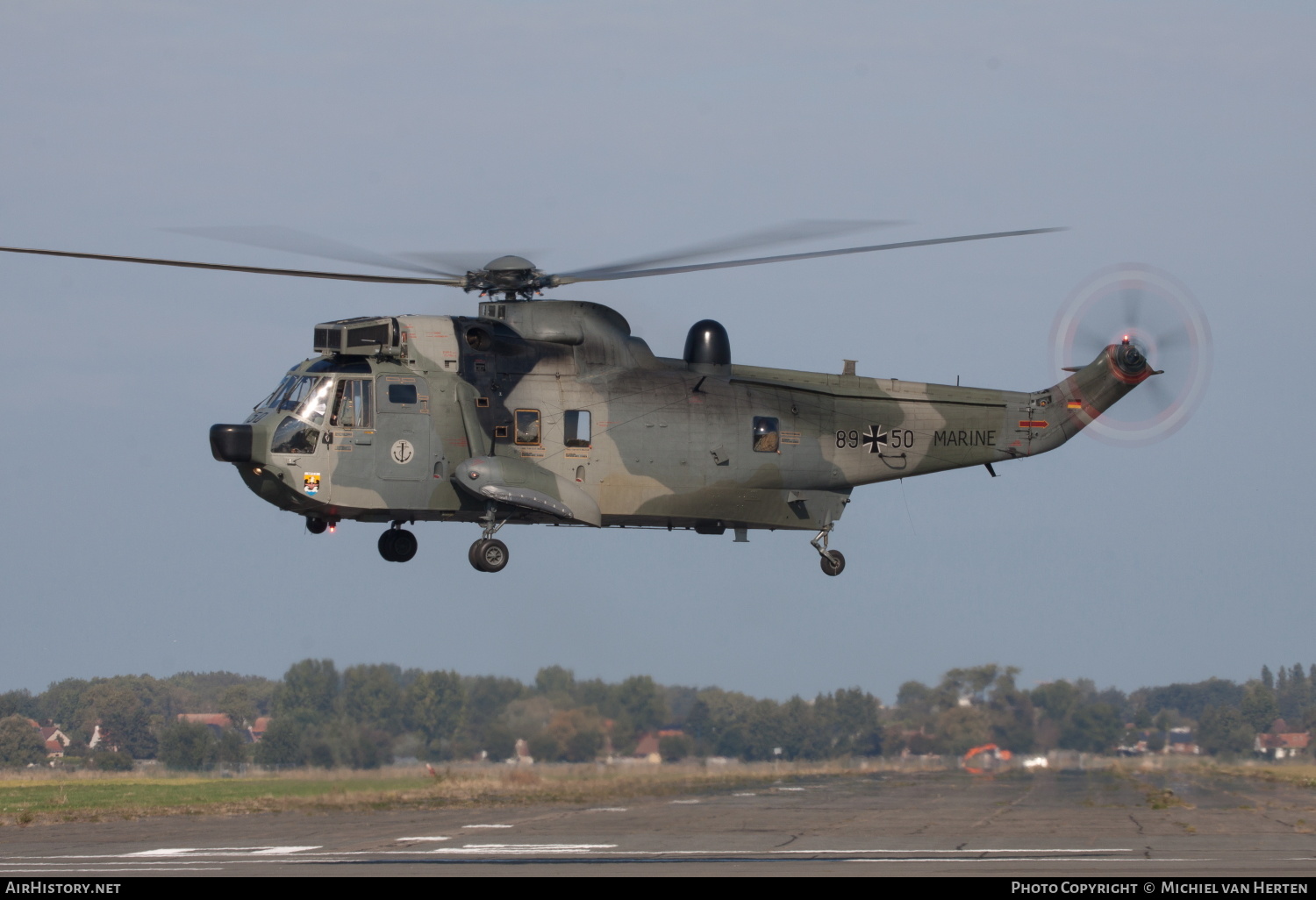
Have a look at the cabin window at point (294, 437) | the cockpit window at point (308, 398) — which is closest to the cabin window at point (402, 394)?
the cockpit window at point (308, 398)

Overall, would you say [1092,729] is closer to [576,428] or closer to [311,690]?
[311,690]

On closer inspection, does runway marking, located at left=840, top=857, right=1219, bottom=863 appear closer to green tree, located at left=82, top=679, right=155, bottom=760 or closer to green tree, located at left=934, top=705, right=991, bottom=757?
green tree, located at left=934, top=705, right=991, bottom=757

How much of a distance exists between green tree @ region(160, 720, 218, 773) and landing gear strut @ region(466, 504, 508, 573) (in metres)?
23.5

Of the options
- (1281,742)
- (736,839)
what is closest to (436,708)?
(736,839)

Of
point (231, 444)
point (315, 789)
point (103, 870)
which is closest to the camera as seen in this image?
point (103, 870)

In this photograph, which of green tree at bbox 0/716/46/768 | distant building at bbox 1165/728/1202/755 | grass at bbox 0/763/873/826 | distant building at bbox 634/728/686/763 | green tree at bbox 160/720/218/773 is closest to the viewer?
grass at bbox 0/763/873/826

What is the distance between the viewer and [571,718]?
144 ft

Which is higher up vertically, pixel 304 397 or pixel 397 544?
pixel 304 397

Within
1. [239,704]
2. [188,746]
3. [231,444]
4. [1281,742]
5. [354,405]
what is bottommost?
[1281,742]

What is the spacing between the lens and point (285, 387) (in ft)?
86.0

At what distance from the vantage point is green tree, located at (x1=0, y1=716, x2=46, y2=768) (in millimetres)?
46812

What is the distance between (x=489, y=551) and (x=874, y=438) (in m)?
8.34

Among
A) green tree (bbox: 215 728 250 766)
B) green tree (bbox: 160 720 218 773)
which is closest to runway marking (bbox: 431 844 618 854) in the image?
green tree (bbox: 215 728 250 766)
